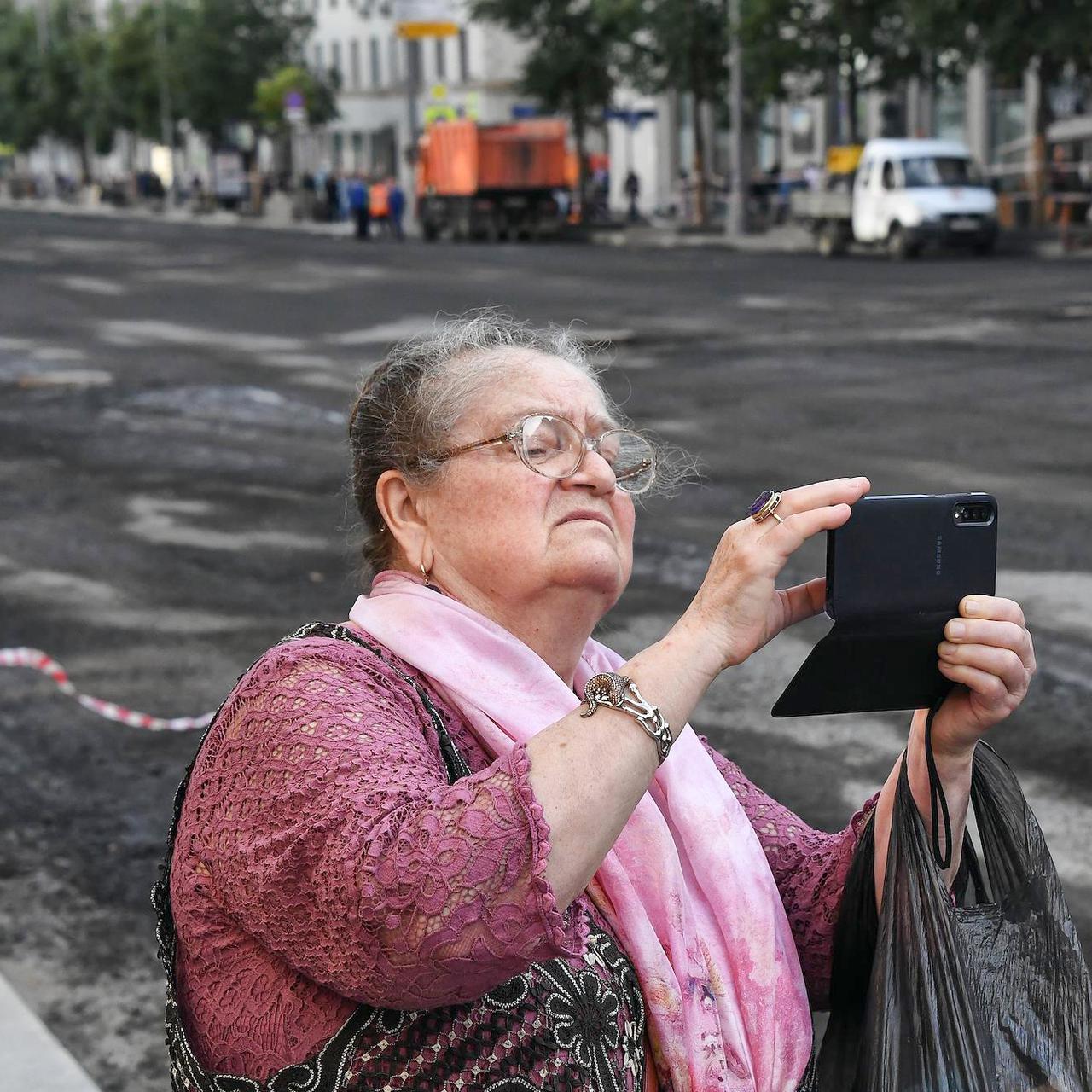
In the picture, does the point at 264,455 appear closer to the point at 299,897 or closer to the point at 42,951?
the point at 42,951

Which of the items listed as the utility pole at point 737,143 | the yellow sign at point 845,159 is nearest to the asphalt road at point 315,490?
the yellow sign at point 845,159

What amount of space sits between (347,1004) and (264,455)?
37.9 ft

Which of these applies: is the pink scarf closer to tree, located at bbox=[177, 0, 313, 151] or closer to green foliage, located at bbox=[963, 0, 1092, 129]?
green foliage, located at bbox=[963, 0, 1092, 129]

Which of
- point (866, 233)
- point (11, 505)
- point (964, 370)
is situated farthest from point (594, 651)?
point (866, 233)

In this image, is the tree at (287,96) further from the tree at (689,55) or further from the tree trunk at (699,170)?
the tree trunk at (699,170)

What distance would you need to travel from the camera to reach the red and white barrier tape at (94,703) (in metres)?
6.94

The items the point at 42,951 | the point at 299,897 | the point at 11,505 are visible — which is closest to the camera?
the point at 299,897

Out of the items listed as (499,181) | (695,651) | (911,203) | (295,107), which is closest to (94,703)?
(695,651)

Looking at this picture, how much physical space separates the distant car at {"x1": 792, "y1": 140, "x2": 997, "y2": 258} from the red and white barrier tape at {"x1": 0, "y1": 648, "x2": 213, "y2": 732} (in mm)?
28665

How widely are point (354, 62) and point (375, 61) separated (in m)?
2.16

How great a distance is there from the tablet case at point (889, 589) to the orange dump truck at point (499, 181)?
4833 cm

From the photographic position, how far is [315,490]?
1205 centimetres

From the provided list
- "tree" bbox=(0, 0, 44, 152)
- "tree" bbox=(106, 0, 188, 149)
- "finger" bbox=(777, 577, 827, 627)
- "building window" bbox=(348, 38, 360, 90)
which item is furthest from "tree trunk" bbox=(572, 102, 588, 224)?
"tree" bbox=(0, 0, 44, 152)

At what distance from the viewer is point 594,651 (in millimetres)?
2801
